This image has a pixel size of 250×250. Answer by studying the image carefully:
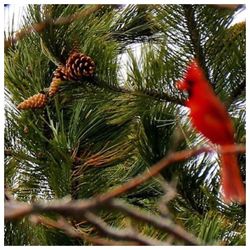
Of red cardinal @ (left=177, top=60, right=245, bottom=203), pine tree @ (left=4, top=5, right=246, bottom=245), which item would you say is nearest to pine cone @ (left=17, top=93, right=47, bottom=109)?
pine tree @ (left=4, top=5, right=246, bottom=245)

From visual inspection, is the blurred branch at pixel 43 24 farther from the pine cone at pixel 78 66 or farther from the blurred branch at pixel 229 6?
the blurred branch at pixel 229 6

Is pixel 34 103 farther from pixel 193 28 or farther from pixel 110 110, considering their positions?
pixel 193 28

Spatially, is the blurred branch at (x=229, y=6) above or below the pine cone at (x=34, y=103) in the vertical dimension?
above

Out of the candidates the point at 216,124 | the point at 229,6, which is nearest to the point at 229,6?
the point at 229,6

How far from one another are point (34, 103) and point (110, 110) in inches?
3.9

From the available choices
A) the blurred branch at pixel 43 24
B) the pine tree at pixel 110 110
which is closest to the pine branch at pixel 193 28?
the pine tree at pixel 110 110

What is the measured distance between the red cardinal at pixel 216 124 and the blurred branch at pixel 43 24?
0.18m

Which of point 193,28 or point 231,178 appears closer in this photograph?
point 231,178

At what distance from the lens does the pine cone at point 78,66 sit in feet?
2.61

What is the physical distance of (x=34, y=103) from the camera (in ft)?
2.67

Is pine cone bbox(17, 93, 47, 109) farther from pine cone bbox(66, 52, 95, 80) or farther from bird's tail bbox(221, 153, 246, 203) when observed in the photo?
bird's tail bbox(221, 153, 246, 203)

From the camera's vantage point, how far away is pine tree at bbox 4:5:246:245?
772 mm

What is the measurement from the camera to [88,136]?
0.80 meters
